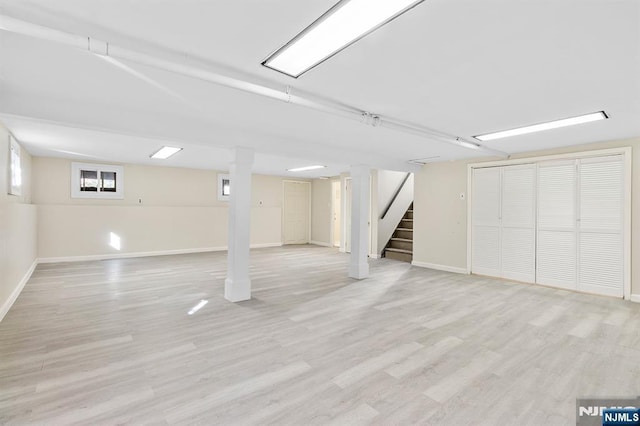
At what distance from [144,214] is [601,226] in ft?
31.3

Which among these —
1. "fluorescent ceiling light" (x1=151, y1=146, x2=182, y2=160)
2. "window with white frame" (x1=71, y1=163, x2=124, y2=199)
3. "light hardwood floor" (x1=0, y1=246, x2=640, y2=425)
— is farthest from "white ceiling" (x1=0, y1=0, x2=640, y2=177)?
"window with white frame" (x1=71, y1=163, x2=124, y2=199)

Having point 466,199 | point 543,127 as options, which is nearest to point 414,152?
point 466,199

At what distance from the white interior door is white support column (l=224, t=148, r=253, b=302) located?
20.3 feet

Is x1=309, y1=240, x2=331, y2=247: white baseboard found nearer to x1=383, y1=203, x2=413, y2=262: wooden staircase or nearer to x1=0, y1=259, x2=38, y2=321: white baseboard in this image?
x1=383, y1=203, x2=413, y2=262: wooden staircase

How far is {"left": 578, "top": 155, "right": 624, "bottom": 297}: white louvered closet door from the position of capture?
14.8ft

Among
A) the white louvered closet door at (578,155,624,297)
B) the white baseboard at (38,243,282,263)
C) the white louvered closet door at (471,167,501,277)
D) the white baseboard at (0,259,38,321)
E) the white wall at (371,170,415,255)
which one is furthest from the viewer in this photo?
the white wall at (371,170,415,255)

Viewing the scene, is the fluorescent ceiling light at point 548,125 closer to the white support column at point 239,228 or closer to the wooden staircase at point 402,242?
the white support column at point 239,228

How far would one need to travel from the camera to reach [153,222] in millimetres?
8094

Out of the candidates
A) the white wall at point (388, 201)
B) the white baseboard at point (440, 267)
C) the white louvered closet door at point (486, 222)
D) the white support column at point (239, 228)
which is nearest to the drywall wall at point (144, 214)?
the white wall at point (388, 201)

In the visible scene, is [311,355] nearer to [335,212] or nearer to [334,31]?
[334,31]

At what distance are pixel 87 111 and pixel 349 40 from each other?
2.82m

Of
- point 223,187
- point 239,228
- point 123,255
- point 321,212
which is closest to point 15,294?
point 239,228

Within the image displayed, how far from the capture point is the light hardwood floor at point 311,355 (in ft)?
6.49

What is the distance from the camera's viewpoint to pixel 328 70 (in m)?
2.31
